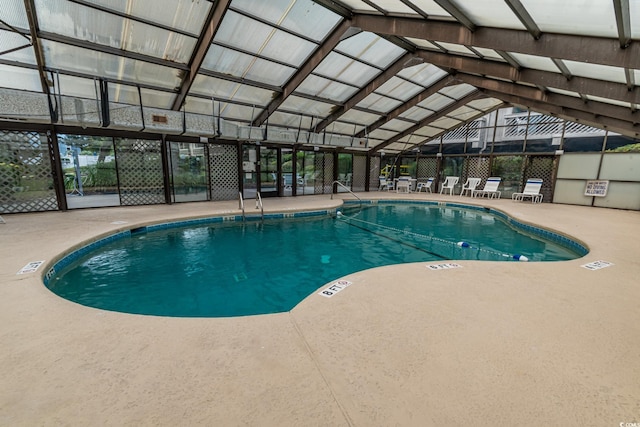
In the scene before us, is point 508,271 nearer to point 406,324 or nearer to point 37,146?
point 406,324

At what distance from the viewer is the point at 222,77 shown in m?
6.35

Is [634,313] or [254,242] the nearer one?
[634,313]

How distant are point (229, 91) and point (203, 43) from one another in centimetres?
185

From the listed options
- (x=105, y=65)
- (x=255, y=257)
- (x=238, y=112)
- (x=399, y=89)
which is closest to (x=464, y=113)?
(x=399, y=89)

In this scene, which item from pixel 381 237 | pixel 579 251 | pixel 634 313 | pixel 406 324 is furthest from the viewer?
pixel 381 237

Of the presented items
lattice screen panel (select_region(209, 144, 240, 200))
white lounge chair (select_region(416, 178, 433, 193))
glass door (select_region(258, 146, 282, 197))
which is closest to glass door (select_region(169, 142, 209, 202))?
lattice screen panel (select_region(209, 144, 240, 200))

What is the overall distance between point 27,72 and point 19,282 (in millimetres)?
5170

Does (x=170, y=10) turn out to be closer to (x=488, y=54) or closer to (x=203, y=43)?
(x=203, y=43)

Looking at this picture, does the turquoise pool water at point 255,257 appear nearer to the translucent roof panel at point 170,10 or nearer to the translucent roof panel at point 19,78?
the translucent roof panel at point 19,78

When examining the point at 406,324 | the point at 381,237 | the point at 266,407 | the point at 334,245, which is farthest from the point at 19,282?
the point at 381,237

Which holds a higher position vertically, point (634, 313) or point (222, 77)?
point (222, 77)

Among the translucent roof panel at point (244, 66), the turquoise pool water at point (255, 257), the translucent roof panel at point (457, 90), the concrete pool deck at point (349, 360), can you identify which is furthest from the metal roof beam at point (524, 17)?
the translucent roof panel at point (457, 90)

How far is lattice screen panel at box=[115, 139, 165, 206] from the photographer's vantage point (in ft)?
25.2

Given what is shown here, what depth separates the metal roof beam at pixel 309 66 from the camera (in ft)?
18.3
